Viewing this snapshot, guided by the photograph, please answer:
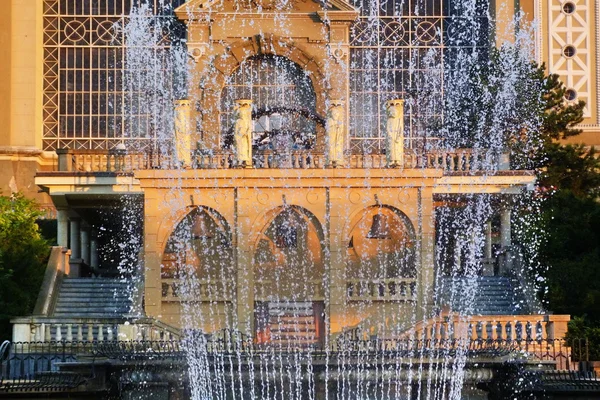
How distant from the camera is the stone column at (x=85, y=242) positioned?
44.8 metres

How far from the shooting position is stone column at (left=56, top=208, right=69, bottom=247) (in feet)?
142

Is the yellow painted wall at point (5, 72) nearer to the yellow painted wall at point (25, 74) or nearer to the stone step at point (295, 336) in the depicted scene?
the yellow painted wall at point (25, 74)

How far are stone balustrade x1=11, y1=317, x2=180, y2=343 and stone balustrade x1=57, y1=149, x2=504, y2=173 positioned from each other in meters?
5.34

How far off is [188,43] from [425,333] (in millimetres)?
18541

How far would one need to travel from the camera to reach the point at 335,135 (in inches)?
1513

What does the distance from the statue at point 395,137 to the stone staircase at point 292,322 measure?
4.18m

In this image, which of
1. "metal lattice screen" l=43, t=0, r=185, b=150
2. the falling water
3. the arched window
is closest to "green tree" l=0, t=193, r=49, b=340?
the falling water

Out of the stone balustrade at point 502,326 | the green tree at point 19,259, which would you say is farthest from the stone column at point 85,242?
the stone balustrade at point 502,326

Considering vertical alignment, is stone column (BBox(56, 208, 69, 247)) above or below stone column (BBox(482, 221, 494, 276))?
above

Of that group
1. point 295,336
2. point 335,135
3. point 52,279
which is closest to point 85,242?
point 52,279

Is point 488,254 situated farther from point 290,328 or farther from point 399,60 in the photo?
point 399,60

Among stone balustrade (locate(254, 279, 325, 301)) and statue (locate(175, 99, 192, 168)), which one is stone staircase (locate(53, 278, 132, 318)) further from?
statue (locate(175, 99, 192, 168))

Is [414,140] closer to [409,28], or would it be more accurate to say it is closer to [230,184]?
[409,28]

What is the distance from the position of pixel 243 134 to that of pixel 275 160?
104 centimetres
